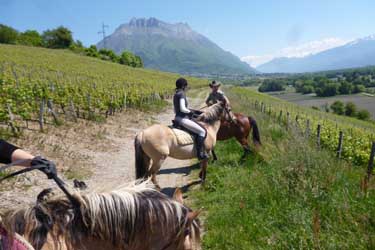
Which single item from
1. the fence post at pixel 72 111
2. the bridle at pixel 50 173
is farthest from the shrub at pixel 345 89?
the bridle at pixel 50 173

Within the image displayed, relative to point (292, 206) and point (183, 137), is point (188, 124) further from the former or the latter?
point (292, 206)

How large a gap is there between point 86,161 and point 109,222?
727cm

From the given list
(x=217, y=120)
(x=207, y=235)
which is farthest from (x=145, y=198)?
(x=217, y=120)

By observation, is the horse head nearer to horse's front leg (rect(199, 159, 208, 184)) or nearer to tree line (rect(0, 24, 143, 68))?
horse's front leg (rect(199, 159, 208, 184))

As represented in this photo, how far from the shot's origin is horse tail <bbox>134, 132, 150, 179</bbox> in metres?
6.41

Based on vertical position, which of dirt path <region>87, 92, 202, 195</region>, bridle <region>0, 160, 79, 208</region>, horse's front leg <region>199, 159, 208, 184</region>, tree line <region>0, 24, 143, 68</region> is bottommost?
dirt path <region>87, 92, 202, 195</region>

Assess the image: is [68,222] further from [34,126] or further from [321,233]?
[34,126]

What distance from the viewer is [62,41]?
7775cm

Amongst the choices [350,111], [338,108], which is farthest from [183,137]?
[338,108]

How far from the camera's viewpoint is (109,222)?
1.90m

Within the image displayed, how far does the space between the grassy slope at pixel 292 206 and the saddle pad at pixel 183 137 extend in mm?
Answer: 998

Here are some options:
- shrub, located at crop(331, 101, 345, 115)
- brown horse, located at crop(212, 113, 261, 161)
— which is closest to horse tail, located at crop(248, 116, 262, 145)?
brown horse, located at crop(212, 113, 261, 161)

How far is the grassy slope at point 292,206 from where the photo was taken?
351 centimetres

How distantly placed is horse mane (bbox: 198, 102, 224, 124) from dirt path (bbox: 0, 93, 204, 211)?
1481 millimetres
